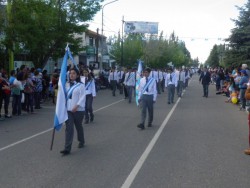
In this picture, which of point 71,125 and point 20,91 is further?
point 20,91

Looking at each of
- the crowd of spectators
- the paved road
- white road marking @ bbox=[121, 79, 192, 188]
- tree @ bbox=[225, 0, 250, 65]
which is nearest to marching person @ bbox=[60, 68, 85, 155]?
the paved road

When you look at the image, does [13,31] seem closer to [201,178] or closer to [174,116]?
[174,116]

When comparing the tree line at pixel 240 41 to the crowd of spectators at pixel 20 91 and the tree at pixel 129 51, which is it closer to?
the crowd of spectators at pixel 20 91

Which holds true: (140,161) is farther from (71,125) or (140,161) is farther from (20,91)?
(20,91)

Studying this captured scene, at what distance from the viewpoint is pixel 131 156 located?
848 centimetres

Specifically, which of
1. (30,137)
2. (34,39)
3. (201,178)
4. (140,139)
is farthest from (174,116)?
(34,39)

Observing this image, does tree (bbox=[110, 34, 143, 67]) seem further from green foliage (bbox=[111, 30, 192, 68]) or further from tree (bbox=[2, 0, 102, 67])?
tree (bbox=[2, 0, 102, 67])

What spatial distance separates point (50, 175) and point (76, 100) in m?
2.18

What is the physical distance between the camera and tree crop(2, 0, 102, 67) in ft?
79.8

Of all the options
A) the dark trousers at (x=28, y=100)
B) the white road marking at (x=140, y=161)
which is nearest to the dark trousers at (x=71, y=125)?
the white road marking at (x=140, y=161)

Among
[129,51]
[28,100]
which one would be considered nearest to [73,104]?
[28,100]

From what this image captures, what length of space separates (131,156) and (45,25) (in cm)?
1919

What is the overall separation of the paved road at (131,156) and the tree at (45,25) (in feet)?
37.6

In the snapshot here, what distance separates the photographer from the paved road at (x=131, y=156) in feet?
22.0
